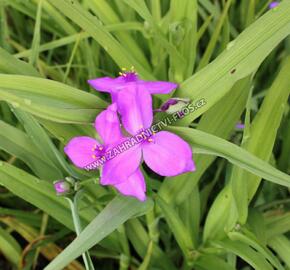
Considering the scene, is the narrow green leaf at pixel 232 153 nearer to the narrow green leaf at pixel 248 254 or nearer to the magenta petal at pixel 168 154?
the magenta petal at pixel 168 154

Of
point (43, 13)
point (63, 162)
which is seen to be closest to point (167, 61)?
point (43, 13)

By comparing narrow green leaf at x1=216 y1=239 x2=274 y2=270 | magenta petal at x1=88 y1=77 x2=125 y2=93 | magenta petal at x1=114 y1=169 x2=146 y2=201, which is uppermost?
magenta petal at x1=88 y1=77 x2=125 y2=93

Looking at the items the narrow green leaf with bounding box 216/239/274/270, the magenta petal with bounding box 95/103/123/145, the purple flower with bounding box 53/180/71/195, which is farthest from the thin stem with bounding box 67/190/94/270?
the narrow green leaf with bounding box 216/239/274/270

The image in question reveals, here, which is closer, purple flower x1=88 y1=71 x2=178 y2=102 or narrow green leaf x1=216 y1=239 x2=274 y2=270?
purple flower x1=88 y1=71 x2=178 y2=102

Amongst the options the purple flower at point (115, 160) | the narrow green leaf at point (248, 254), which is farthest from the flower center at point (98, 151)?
the narrow green leaf at point (248, 254)

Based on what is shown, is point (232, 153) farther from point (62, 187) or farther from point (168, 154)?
point (62, 187)

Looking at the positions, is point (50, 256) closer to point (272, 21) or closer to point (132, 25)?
point (132, 25)

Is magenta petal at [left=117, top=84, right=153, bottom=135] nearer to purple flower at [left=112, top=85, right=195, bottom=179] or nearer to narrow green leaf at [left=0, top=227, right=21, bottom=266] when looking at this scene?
purple flower at [left=112, top=85, right=195, bottom=179]
